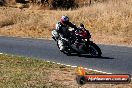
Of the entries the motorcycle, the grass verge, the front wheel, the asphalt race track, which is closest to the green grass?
the grass verge

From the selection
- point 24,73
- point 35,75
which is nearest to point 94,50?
point 24,73

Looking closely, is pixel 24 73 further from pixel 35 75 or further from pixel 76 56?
pixel 76 56

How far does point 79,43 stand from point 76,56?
0.64m

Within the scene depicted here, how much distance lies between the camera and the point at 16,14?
3609cm

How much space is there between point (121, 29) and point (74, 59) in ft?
36.7

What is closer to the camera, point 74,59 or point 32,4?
point 74,59

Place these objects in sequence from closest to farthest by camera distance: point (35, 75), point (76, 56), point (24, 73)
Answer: point (35, 75) → point (24, 73) → point (76, 56)

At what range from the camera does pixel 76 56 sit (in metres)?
17.6

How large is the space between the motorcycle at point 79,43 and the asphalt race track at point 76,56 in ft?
0.99

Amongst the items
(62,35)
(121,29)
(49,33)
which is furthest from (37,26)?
(62,35)

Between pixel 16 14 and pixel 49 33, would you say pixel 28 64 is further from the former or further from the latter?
pixel 16 14

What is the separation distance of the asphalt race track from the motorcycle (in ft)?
0.99

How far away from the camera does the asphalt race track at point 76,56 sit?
47.8 ft

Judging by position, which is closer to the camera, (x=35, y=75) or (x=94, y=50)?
(x=35, y=75)
